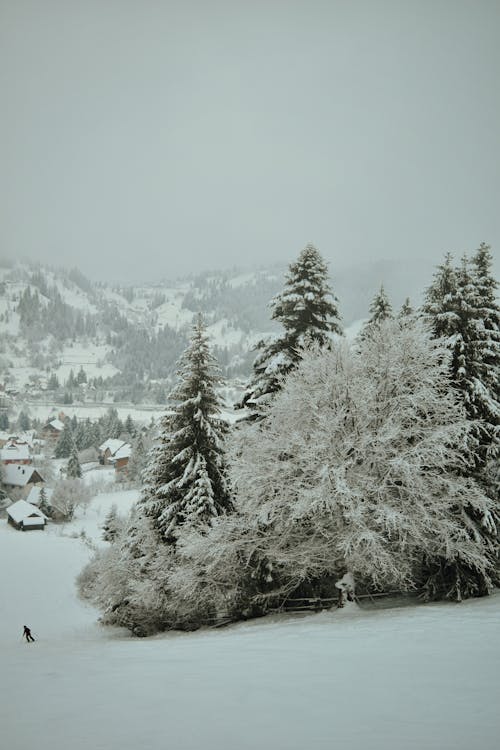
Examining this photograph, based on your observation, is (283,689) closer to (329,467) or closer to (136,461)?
(329,467)

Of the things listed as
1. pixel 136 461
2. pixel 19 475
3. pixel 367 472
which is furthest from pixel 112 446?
pixel 367 472

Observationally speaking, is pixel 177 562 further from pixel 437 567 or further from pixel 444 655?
pixel 444 655

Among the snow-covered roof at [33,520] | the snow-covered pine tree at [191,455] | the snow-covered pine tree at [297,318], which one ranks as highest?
the snow-covered pine tree at [297,318]

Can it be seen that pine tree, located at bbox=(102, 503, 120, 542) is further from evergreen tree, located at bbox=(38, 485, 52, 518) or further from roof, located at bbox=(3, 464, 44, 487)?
roof, located at bbox=(3, 464, 44, 487)

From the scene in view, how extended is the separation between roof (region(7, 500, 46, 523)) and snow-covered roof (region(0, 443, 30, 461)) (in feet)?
166

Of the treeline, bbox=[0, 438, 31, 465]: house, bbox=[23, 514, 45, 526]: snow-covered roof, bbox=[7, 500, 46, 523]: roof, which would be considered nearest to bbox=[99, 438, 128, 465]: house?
bbox=[0, 438, 31, 465]: house

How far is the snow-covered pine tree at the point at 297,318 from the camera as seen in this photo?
2028 cm

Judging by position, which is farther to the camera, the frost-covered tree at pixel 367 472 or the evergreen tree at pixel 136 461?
the evergreen tree at pixel 136 461

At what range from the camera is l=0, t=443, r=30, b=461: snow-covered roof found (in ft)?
412

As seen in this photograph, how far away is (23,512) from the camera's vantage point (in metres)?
78.7

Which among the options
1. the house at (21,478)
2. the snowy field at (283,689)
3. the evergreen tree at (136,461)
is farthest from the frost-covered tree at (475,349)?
the house at (21,478)

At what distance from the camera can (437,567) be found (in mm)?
17578

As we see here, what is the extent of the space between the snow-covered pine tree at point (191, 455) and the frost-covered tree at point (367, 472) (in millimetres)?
2566

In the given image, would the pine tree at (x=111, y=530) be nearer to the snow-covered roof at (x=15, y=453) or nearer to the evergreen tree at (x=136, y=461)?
the evergreen tree at (x=136, y=461)
